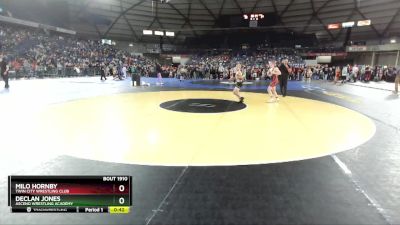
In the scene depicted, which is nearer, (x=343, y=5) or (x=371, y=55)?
(x=343, y=5)

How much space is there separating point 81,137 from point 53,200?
3200 millimetres

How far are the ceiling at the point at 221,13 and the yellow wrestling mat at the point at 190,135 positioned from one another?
3619 cm

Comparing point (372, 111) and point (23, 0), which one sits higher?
point (23, 0)

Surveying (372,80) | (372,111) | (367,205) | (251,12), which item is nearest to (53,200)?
(367,205)

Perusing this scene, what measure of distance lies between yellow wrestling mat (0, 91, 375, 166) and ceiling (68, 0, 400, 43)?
119 feet

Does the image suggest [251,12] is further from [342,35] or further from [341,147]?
[341,147]

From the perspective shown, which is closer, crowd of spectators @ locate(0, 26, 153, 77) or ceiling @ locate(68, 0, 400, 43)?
crowd of spectators @ locate(0, 26, 153, 77)

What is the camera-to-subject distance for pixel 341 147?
5262 mm

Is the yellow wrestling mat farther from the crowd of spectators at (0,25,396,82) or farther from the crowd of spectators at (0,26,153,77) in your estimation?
the crowd of spectators at (0,26,153,77)

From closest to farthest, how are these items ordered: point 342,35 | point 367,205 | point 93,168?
point 367,205 → point 93,168 → point 342,35
